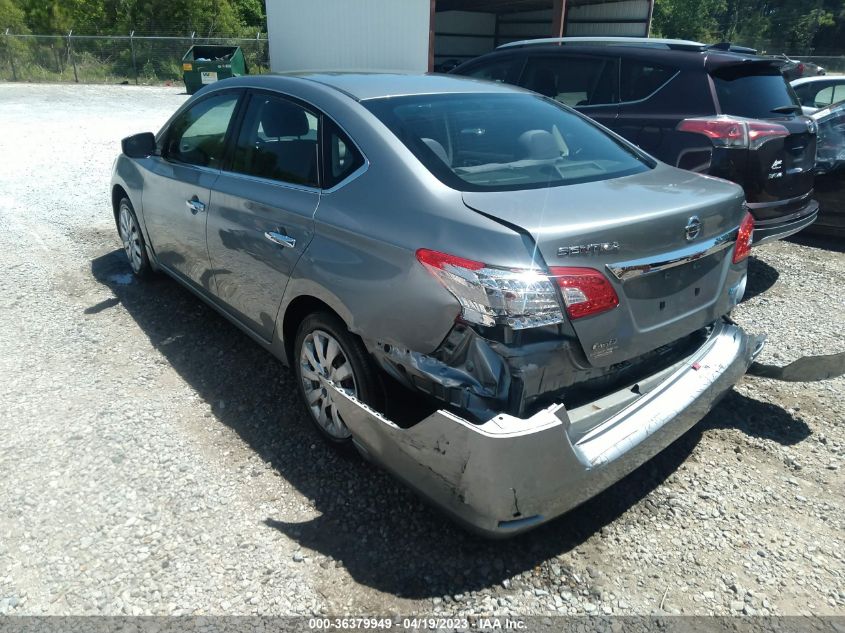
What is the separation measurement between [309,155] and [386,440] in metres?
1.46

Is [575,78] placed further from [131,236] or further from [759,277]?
[131,236]

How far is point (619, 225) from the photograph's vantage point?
2359 millimetres

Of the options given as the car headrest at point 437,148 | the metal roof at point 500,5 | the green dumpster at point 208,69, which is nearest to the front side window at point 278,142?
the car headrest at point 437,148

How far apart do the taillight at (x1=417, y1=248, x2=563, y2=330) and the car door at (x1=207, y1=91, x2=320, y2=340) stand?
994mm

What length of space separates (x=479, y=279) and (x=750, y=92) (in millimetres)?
4143

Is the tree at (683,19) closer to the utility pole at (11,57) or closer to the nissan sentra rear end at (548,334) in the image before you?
the utility pole at (11,57)

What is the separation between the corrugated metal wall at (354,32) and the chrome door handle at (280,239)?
20430mm

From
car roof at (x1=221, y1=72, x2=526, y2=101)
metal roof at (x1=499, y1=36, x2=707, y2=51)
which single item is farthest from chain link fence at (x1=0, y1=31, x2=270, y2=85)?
car roof at (x1=221, y1=72, x2=526, y2=101)

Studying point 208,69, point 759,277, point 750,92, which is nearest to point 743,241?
→ point 750,92

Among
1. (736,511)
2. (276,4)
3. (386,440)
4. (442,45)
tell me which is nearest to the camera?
(386,440)

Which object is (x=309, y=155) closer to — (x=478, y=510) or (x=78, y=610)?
(x=478, y=510)

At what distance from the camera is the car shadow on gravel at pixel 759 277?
213 inches

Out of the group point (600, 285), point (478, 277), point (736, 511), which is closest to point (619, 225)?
point (600, 285)

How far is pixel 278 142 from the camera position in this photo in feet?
11.1
